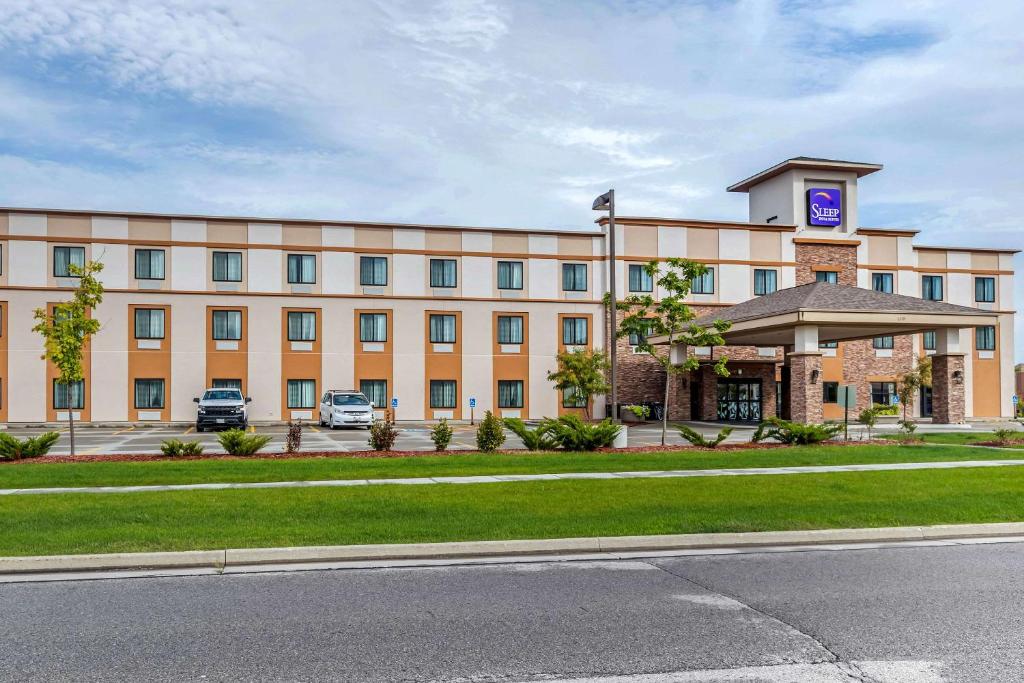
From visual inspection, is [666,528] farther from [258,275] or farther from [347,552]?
[258,275]

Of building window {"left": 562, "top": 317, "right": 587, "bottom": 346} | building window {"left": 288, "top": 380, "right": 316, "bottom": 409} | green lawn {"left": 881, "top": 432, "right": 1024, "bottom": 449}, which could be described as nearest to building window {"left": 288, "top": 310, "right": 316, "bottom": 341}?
building window {"left": 288, "top": 380, "right": 316, "bottom": 409}

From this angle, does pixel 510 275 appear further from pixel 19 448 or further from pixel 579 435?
pixel 19 448

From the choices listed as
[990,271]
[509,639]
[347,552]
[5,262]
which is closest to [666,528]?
[347,552]

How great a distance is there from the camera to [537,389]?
160ft

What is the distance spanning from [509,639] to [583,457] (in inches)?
569

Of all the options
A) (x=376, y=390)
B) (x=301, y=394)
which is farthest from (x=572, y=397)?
(x=301, y=394)

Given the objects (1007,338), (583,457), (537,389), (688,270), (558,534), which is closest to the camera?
(558,534)

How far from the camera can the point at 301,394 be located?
4634 cm

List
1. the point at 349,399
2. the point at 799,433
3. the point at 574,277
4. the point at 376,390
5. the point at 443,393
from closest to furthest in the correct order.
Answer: the point at 799,433
the point at 349,399
the point at 376,390
the point at 443,393
the point at 574,277

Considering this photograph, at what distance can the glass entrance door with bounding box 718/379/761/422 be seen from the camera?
161 feet

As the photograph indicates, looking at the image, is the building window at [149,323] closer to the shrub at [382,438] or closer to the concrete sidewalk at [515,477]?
the shrub at [382,438]

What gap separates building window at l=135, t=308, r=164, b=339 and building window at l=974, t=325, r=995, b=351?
155ft

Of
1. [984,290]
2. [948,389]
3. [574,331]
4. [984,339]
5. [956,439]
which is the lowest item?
[956,439]

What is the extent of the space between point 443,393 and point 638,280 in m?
12.0
